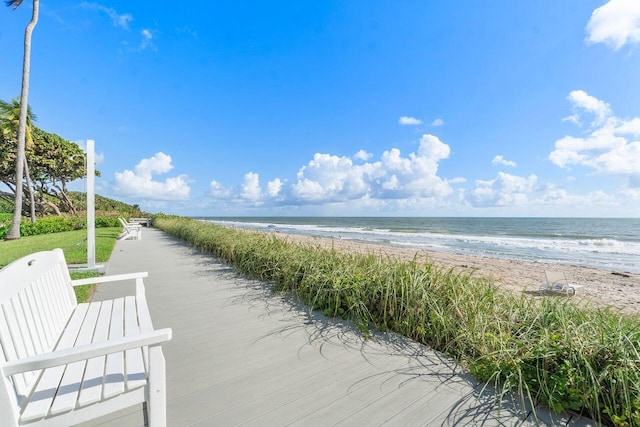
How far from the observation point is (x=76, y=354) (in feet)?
3.98

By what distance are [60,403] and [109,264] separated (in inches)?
267

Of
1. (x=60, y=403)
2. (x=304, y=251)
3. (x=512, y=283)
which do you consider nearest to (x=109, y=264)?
(x=304, y=251)

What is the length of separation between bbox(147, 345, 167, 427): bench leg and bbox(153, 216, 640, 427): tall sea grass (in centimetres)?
200

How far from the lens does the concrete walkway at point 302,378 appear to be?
1.74 m

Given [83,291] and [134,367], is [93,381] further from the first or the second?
[83,291]

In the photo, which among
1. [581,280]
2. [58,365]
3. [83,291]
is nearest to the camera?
[58,365]

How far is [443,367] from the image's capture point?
229 cm

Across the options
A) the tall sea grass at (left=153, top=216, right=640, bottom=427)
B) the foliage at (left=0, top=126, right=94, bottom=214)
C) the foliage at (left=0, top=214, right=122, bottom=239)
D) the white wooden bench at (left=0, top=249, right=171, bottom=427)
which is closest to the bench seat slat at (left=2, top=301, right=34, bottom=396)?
the white wooden bench at (left=0, top=249, right=171, bottom=427)

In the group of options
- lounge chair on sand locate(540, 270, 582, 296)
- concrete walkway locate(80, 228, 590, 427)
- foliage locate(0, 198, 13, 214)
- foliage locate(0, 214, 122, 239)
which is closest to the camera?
concrete walkway locate(80, 228, 590, 427)

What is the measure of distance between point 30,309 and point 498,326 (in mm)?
3377

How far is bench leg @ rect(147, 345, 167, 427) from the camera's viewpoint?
4.68 feet

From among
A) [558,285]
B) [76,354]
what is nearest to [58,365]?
[76,354]

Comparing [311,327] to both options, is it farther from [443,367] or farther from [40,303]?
[40,303]

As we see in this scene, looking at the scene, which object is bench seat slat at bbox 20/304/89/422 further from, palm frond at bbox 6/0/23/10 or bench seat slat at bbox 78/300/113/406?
palm frond at bbox 6/0/23/10
